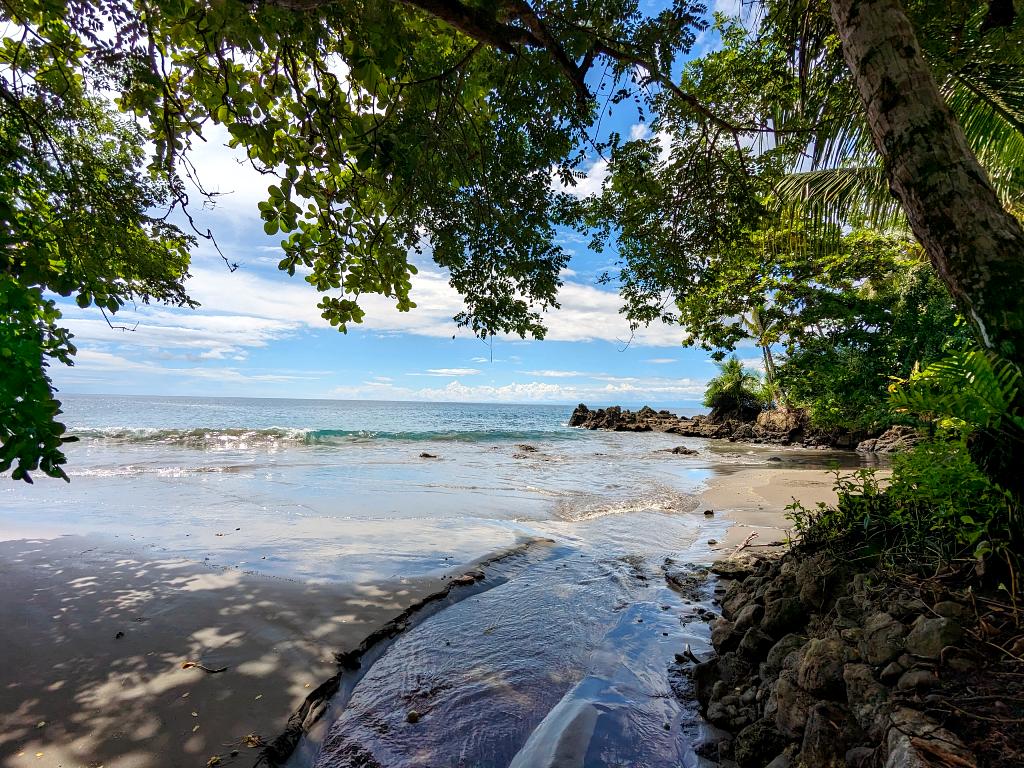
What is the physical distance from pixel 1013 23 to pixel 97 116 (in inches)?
391

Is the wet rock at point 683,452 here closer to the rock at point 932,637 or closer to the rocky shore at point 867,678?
the rocky shore at point 867,678

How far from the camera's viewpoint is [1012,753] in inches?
55.7

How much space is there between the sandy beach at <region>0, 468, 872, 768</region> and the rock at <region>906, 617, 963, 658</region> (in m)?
3.22

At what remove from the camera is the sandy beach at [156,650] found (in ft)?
7.62

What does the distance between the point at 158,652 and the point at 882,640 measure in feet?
14.4

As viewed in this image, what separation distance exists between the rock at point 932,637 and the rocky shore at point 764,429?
10.2 m

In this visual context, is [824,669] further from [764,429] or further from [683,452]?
[764,429]

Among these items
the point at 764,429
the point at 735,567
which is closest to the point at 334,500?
the point at 735,567

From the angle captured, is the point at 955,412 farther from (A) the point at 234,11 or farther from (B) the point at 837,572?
(A) the point at 234,11

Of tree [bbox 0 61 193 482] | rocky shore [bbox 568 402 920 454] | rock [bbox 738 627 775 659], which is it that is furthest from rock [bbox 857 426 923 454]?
tree [bbox 0 61 193 482]

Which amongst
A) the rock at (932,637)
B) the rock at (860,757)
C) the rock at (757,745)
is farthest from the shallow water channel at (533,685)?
the rock at (932,637)

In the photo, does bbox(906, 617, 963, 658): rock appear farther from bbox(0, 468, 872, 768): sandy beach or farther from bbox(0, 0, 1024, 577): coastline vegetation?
bbox(0, 468, 872, 768): sandy beach

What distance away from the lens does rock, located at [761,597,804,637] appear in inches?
116

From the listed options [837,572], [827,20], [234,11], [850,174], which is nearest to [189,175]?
[234,11]
